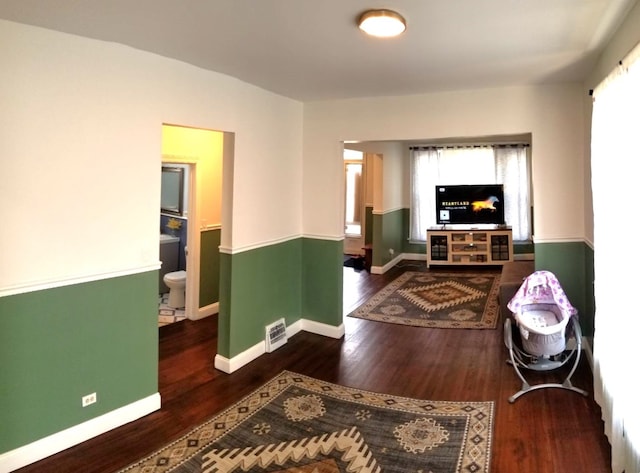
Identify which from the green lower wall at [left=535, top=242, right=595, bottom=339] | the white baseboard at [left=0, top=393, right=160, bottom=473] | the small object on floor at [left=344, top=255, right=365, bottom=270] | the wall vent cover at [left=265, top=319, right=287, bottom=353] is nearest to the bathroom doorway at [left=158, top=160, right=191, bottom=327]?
the wall vent cover at [left=265, top=319, right=287, bottom=353]

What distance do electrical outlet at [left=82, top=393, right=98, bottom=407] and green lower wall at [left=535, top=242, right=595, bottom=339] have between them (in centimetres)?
357

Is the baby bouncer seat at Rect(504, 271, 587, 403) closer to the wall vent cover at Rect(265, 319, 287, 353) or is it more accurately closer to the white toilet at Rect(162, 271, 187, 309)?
the wall vent cover at Rect(265, 319, 287, 353)

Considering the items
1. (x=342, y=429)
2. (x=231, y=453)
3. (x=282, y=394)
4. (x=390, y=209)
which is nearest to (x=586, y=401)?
(x=342, y=429)

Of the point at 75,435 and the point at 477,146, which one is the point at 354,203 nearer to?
the point at 477,146

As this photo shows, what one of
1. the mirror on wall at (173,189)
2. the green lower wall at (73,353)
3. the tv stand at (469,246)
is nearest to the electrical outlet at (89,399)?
the green lower wall at (73,353)

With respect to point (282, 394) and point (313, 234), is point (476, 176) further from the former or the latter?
point (282, 394)

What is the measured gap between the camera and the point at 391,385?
326 centimetres

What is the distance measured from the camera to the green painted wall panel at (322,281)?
168 inches

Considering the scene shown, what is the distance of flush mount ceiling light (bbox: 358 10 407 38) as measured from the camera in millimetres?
2041

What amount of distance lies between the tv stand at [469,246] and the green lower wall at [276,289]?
4.08 meters

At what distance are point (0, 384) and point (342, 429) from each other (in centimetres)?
195

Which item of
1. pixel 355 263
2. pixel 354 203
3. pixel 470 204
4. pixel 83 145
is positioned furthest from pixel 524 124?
pixel 354 203

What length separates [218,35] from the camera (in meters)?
2.41

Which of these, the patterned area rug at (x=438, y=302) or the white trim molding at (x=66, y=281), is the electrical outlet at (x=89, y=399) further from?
the patterned area rug at (x=438, y=302)
